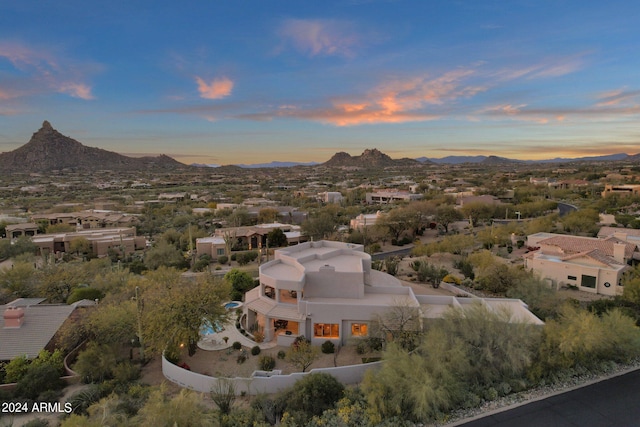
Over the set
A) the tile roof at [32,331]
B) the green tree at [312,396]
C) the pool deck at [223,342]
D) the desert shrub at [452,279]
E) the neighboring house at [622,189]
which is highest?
the neighboring house at [622,189]

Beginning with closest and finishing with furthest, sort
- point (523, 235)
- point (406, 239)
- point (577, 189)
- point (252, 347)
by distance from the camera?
point (252, 347), point (523, 235), point (406, 239), point (577, 189)

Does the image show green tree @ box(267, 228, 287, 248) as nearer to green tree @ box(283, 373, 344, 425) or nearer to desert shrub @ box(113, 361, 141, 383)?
desert shrub @ box(113, 361, 141, 383)

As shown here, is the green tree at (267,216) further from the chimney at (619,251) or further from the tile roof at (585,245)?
the chimney at (619,251)

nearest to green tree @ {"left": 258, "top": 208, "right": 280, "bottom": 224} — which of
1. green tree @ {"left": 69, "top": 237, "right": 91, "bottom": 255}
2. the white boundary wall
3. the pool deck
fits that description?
green tree @ {"left": 69, "top": 237, "right": 91, "bottom": 255}

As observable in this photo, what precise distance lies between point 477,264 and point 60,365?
34.1m

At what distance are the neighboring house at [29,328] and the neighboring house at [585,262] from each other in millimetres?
38302

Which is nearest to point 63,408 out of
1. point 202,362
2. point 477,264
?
point 202,362

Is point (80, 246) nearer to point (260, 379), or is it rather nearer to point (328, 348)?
point (328, 348)

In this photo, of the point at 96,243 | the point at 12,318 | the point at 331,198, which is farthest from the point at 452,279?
the point at 331,198

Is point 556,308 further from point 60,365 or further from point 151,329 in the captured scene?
point 60,365

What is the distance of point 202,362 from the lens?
22.9 metres

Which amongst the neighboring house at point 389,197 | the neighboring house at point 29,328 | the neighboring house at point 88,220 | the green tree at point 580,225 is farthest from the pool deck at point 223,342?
the neighboring house at point 389,197

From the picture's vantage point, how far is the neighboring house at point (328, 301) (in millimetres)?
24188

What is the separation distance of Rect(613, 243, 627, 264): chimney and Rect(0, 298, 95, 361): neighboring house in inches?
1792
